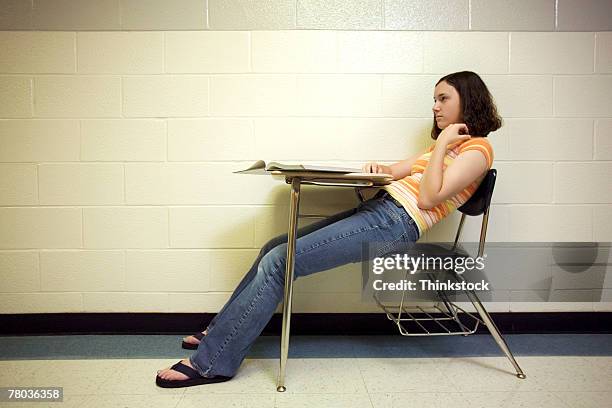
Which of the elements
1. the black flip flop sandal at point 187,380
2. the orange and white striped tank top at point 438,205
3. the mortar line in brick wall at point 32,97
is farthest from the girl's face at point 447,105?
the mortar line in brick wall at point 32,97

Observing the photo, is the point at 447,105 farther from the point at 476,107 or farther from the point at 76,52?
the point at 76,52

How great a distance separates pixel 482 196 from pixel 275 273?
0.80 meters

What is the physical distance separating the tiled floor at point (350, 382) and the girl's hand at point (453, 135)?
880 mm

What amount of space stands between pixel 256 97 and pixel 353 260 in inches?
37.5

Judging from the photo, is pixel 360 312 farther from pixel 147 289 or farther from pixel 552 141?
pixel 552 141

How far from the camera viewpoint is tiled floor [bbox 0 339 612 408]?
1315mm

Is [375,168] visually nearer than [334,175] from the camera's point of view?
No

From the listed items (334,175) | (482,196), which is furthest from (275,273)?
(482,196)

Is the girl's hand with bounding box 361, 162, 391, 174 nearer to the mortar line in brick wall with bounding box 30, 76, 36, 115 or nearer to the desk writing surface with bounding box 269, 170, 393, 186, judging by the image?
the desk writing surface with bounding box 269, 170, 393, 186

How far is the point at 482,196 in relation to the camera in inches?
57.0

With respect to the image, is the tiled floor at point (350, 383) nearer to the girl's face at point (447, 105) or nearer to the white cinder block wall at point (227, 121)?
the white cinder block wall at point (227, 121)

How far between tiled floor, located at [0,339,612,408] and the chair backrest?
0.63 metres

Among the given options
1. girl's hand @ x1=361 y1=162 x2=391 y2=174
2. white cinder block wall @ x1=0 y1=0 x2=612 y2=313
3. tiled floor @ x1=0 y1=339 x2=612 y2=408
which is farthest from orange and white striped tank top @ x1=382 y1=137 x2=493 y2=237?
tiled floor @ x1=0 y1=339 x2=612 y2=408

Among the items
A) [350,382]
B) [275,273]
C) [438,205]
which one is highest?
[438,205]
